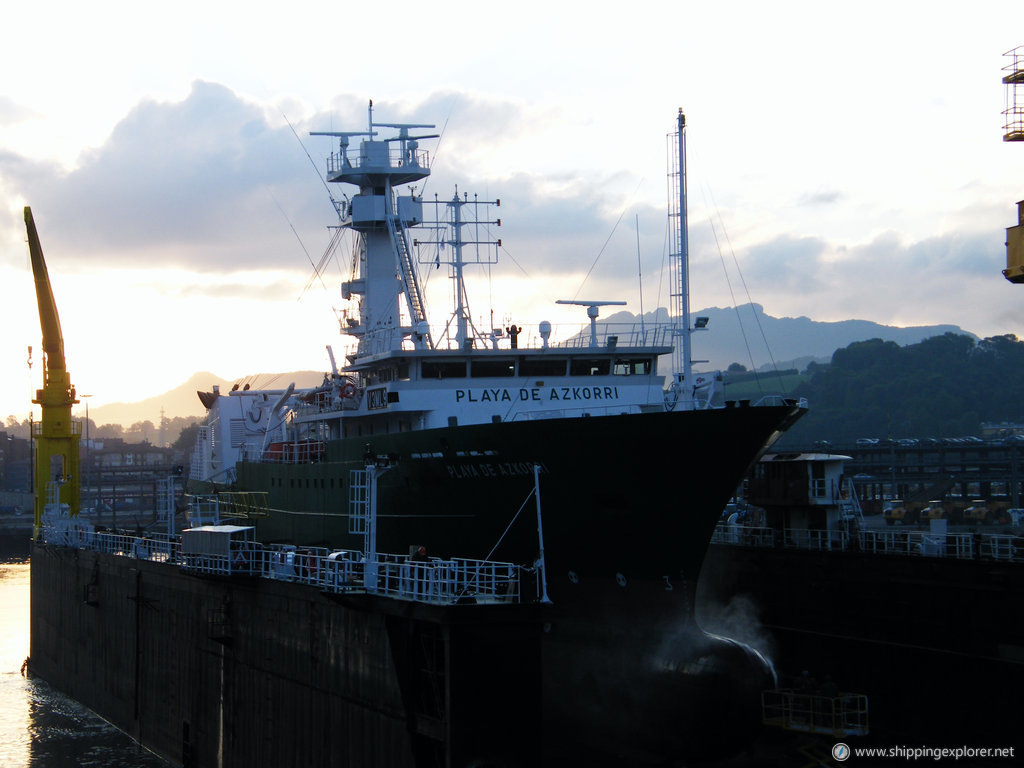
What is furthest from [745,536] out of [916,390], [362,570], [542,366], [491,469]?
[916,390]

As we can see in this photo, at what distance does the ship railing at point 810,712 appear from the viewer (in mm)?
25750

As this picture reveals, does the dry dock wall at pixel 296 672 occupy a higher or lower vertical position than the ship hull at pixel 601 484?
lower

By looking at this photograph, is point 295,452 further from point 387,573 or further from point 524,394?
point 387,573

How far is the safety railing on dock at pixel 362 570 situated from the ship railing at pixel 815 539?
45.6 ft

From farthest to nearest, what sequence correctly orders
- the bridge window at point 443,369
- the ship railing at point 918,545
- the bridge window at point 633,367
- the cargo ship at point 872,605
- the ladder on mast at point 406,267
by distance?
the ladder on mast at point 406,267
the bridge window at point 633,367
the bridge window at point 443,369
the ship railing at point 918,545
the cargo ship at point 872,605

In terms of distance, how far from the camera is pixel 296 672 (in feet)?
80.1

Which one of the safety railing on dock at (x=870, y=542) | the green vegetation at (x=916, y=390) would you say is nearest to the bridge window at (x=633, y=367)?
the safety railing on dock at (x=870, y=542)

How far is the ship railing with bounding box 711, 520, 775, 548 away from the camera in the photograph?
37688mm

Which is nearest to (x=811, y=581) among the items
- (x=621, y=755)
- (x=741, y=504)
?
(x=621, y=755)

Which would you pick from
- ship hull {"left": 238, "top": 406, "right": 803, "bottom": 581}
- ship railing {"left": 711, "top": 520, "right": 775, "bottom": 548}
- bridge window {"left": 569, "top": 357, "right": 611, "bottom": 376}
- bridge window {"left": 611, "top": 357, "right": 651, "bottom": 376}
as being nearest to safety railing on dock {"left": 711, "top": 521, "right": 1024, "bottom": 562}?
ship railing {"left": 711, "top": 520, "right": 775, "bottom": 548}

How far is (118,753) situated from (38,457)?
61.7 ft

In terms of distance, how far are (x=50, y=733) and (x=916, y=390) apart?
117915mm

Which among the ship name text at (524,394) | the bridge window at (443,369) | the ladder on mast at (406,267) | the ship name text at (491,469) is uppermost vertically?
the ladder on mast at (406,267)

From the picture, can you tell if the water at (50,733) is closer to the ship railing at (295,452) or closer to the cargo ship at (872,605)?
the ship railing at (295,452)
